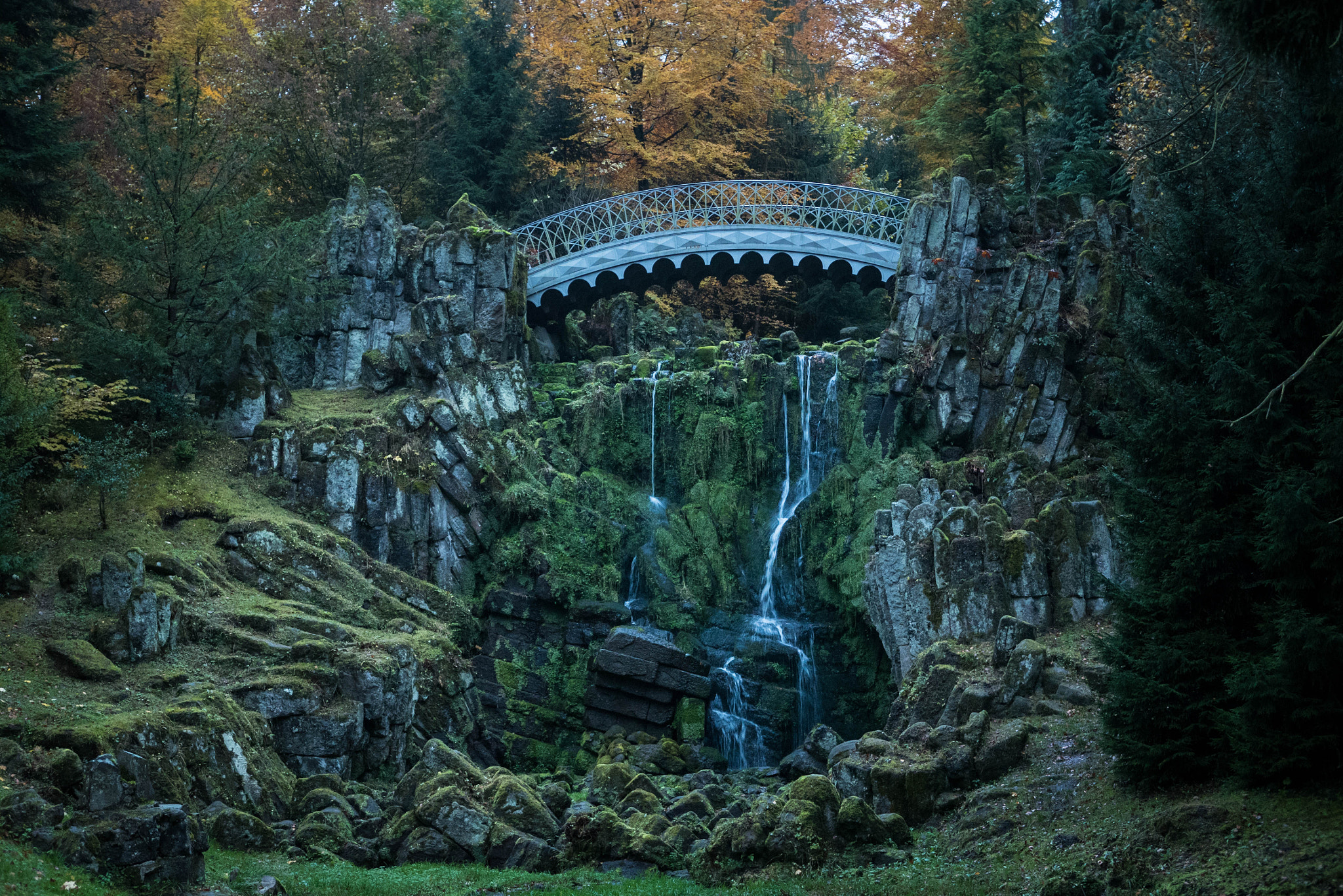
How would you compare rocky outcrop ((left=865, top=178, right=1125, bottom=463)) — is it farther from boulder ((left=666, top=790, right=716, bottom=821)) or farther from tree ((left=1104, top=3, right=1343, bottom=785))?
boulder ((left=666, top=790, right=716, bottom=821))

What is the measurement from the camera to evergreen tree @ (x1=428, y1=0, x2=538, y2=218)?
33844mm

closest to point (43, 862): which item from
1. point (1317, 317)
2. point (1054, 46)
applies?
point (1317, 317)

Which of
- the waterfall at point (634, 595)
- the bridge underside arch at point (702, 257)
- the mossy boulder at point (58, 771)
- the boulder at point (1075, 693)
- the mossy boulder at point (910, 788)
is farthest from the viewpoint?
the bridge underside arch at point (702, 257)

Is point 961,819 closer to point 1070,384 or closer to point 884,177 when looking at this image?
point 1070,384

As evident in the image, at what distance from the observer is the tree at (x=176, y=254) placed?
2166 centimetres

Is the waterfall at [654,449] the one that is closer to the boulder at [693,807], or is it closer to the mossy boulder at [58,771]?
the boulder at [693,807]

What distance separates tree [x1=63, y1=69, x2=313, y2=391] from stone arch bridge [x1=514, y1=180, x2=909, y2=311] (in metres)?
9.38

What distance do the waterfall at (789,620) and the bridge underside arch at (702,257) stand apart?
453 cm

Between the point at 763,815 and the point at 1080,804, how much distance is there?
12.5 ft

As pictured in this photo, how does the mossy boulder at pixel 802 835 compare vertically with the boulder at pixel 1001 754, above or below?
below

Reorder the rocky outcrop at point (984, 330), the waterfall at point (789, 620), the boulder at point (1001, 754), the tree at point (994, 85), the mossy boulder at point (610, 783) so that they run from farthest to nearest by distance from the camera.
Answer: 1. the tree at point (994, 85)
2. the rocky outcrop at point (984, 330)
3. the waterfall at point (789, 620)
4. the mossy boulder at point (610, 783)
5. the boulder at point (1001, 754)

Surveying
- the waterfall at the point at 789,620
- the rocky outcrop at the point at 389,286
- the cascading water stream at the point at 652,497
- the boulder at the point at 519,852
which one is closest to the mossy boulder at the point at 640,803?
the boulder at the point at 519,852

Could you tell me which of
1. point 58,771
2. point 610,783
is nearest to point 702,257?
point 610,783

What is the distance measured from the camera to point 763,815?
547 inches
